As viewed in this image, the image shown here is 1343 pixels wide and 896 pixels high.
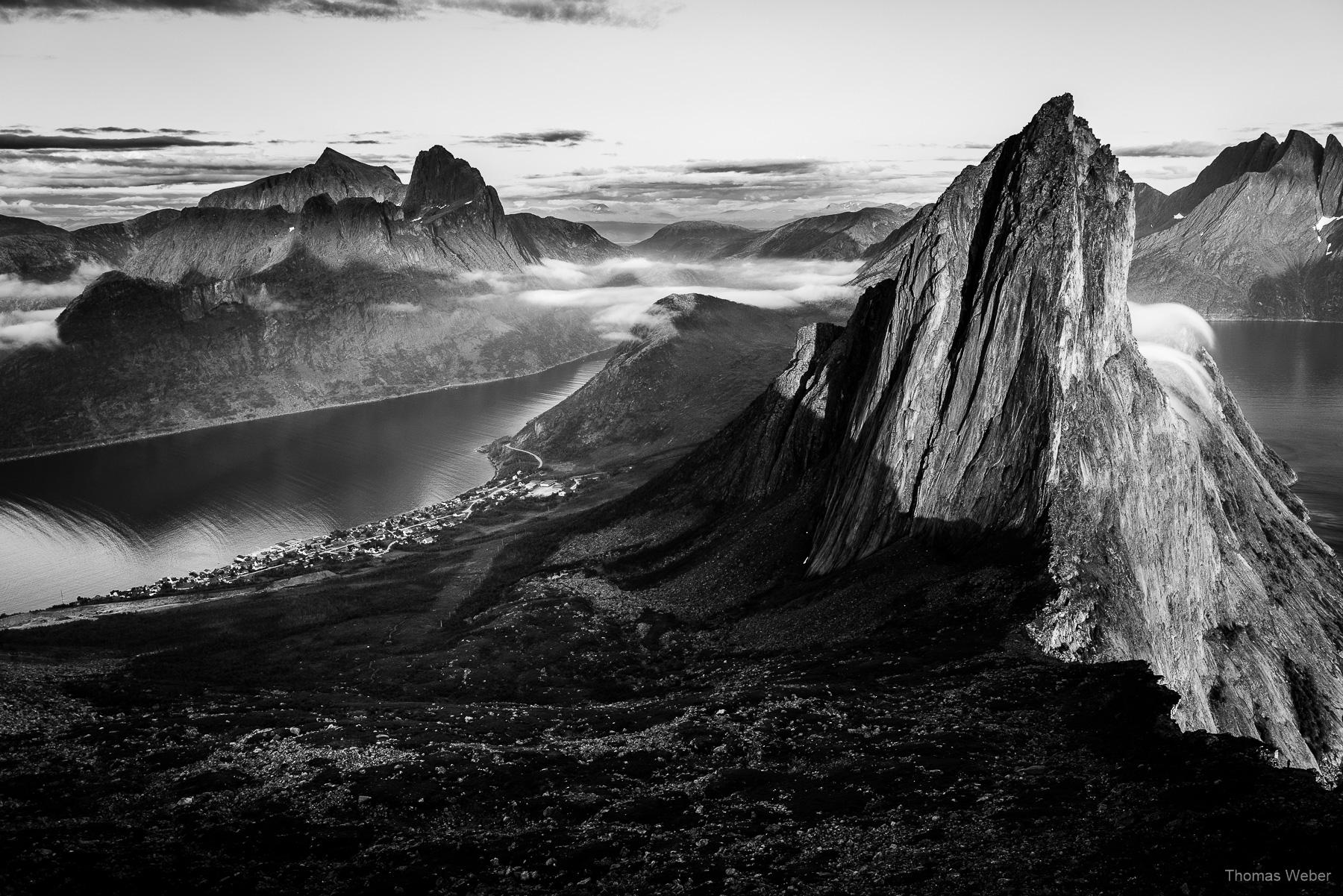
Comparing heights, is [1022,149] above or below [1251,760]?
above

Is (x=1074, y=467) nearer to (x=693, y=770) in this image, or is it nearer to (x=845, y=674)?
(x=845, y=674)

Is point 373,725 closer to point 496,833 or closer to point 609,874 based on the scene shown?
point 496,833

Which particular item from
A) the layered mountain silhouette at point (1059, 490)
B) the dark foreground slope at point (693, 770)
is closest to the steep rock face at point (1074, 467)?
the layered mountain silhouette at point (1059, 490)

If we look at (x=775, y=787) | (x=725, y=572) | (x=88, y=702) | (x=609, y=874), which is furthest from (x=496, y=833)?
(x=725, y=572)

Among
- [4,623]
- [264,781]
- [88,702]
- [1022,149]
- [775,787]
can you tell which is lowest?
[4,623]

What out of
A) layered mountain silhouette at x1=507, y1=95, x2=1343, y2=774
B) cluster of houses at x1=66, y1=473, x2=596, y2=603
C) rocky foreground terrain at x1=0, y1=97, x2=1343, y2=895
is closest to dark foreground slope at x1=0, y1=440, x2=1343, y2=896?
rocky foreground terrain at x1=0, y1=97, x2=1343, y2=895

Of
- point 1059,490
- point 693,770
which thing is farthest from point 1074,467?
point 693,770

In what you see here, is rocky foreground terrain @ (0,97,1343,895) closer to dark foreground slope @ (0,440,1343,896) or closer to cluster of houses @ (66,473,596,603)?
dark foreground slope @ (0,440,1343,896)
